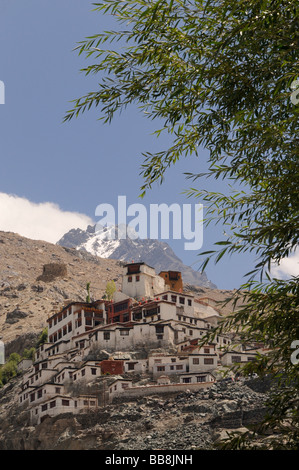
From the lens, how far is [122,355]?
88500mm

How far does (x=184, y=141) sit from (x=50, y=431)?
71.3 meters

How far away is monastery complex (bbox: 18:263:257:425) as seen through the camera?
270ft

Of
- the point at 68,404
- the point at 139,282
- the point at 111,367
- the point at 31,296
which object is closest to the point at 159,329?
the point at 111,367

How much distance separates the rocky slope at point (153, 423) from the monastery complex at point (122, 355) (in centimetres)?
203

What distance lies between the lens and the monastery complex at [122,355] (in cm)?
8225

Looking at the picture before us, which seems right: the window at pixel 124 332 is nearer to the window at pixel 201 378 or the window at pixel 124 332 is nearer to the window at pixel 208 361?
the window at pixel 208 361

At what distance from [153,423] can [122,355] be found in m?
15.8

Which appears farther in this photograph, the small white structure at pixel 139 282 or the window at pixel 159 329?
the small white structure at pixel 139 282

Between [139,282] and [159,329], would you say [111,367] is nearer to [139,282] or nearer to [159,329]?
[159,329]

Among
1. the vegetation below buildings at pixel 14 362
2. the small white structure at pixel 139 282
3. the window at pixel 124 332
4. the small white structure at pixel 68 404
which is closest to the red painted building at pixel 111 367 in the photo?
the small white structure at pixel 68 404

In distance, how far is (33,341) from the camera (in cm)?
12112
